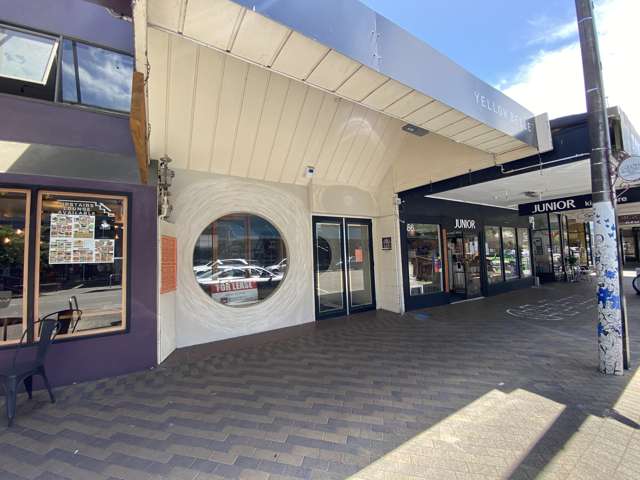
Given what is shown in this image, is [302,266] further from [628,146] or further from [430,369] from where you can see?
[628,146]

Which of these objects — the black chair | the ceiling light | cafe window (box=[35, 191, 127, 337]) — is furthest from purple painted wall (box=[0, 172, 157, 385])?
the ceiling light

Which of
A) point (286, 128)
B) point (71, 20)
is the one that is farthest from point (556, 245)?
point (71, 20)

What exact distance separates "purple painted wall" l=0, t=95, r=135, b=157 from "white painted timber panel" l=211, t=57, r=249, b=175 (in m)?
1.26

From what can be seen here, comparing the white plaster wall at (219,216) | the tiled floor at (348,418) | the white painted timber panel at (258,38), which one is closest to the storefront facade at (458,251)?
the white plaster wall at (219,216)

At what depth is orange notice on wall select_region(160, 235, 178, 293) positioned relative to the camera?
4.16 m

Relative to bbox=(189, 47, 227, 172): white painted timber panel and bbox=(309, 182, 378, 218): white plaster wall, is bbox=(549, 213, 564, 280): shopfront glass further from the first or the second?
bbox=(189, 47, 227, 172): white painted timber panel

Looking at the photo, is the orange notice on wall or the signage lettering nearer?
the orange notice on wall

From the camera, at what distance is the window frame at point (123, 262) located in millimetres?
3590

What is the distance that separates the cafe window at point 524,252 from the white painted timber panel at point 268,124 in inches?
370

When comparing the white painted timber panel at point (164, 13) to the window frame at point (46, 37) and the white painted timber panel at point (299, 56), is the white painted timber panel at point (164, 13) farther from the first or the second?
the window frame at point (46, 37)

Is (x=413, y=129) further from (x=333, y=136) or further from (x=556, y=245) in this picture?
(x=556, y=245)

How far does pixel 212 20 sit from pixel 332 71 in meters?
1.05

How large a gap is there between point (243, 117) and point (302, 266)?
9.97 ft

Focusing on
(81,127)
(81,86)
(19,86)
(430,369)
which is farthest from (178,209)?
(430,369)
